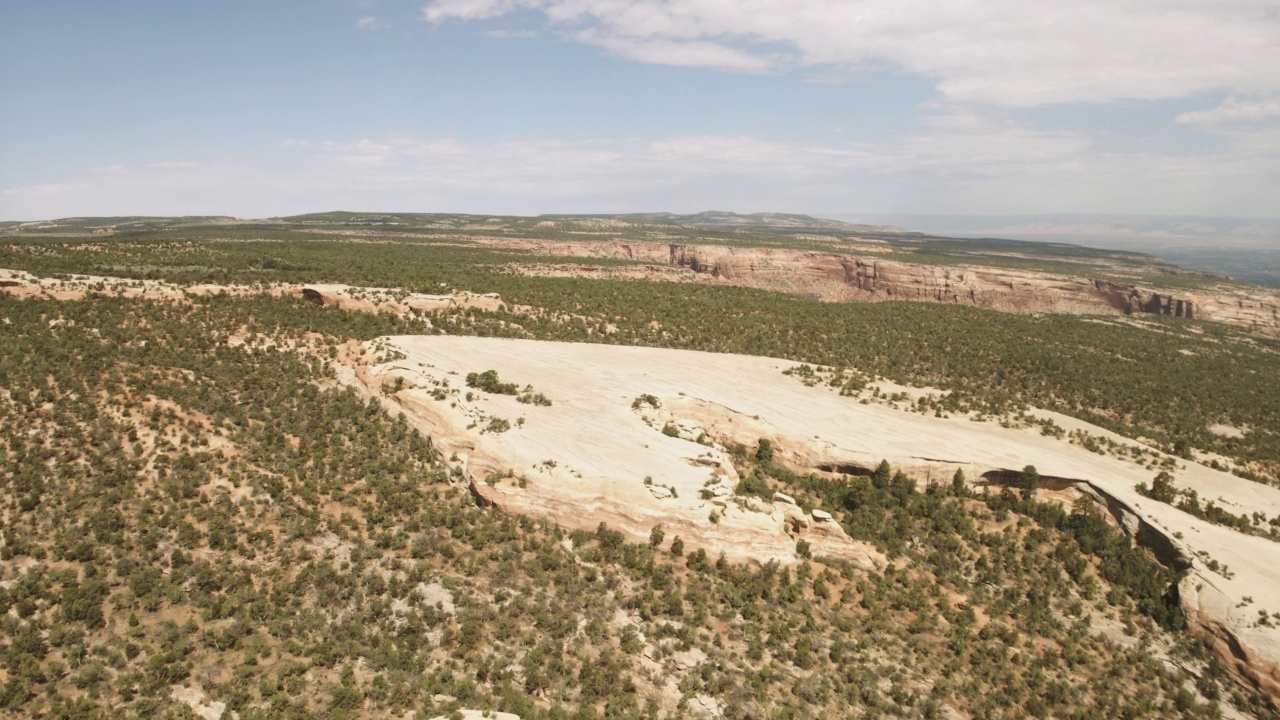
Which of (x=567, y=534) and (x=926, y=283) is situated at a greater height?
(x=926, y=283)

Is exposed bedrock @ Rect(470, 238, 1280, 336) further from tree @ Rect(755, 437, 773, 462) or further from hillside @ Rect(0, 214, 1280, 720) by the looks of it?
tree @ Rect(755, 437, 773, 462)

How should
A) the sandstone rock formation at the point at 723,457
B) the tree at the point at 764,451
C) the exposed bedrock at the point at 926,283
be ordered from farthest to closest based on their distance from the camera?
the exposed bedrock at the point at 926,283 < the tree at the point at 764,451 < the sandstone rock formation at the point at 723,457

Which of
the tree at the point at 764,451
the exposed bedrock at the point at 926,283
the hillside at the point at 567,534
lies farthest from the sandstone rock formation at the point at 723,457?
the exposed bedrock at the point at 926,283

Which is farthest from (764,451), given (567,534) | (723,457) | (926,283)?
(926,283)

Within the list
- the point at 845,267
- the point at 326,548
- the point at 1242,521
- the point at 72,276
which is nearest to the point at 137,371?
the point at 326,548

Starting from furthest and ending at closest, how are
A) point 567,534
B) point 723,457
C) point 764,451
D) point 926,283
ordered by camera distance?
point 926,283 < point 764,451 < point 723,457 < point 567,534

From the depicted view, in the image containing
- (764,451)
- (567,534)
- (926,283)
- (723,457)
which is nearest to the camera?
(567,534)

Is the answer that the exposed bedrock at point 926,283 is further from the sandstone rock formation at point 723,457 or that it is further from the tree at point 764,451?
the tree at point 764,451

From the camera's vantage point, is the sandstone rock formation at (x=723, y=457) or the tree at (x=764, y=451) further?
the tree at (x=764, y=451)

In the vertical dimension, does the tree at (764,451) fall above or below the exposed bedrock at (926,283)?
below

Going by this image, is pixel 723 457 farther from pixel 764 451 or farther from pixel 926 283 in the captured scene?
pixel 926 283

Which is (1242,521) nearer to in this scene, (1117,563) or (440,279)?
(1117,563)
